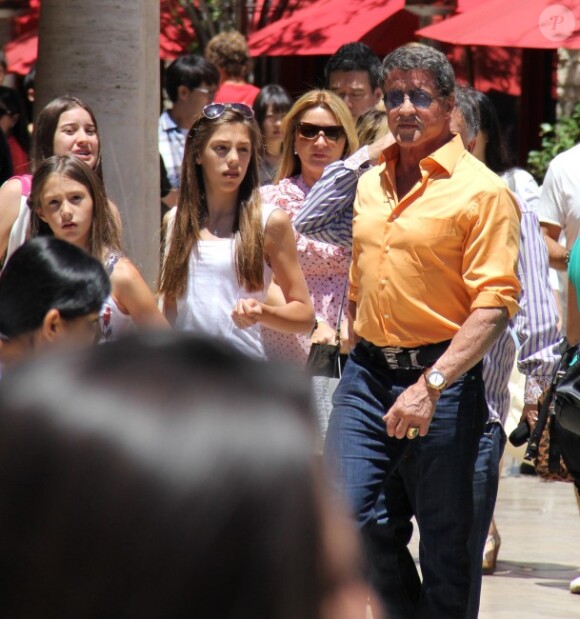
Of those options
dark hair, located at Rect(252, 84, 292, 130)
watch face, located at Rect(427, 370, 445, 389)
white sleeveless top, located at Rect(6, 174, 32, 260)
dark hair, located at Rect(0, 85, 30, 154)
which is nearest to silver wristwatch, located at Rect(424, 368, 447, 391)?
watch face, located at Rect(427, 370, 445, 389)

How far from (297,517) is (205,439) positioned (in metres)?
0.09

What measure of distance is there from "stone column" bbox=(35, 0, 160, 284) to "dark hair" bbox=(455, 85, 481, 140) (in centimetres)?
174

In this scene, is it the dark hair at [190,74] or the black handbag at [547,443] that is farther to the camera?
the dark hair at [190,74]

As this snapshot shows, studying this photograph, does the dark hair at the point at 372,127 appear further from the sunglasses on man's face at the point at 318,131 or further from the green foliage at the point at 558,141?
the green foliage at the point at 558,141

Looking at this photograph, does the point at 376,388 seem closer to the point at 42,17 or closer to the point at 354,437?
the point at 354,437

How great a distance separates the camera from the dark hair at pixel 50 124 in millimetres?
6051

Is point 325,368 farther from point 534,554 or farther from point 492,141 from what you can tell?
point 534,554

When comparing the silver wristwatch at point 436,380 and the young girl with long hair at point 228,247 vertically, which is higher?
the young girl with long hair at point 228,247

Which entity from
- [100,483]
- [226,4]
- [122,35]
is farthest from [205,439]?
[226,4]

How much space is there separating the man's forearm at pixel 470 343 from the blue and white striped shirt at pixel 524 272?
0.63m

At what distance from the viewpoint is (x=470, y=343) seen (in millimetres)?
4191

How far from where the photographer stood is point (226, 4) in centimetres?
1634

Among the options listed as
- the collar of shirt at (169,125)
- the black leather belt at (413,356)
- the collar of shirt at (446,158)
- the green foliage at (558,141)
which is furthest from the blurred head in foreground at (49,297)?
the green foliage at (558,141)

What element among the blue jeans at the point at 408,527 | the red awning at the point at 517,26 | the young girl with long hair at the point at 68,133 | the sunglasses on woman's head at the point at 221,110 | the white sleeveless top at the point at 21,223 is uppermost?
the red awning at the point at 517,26
